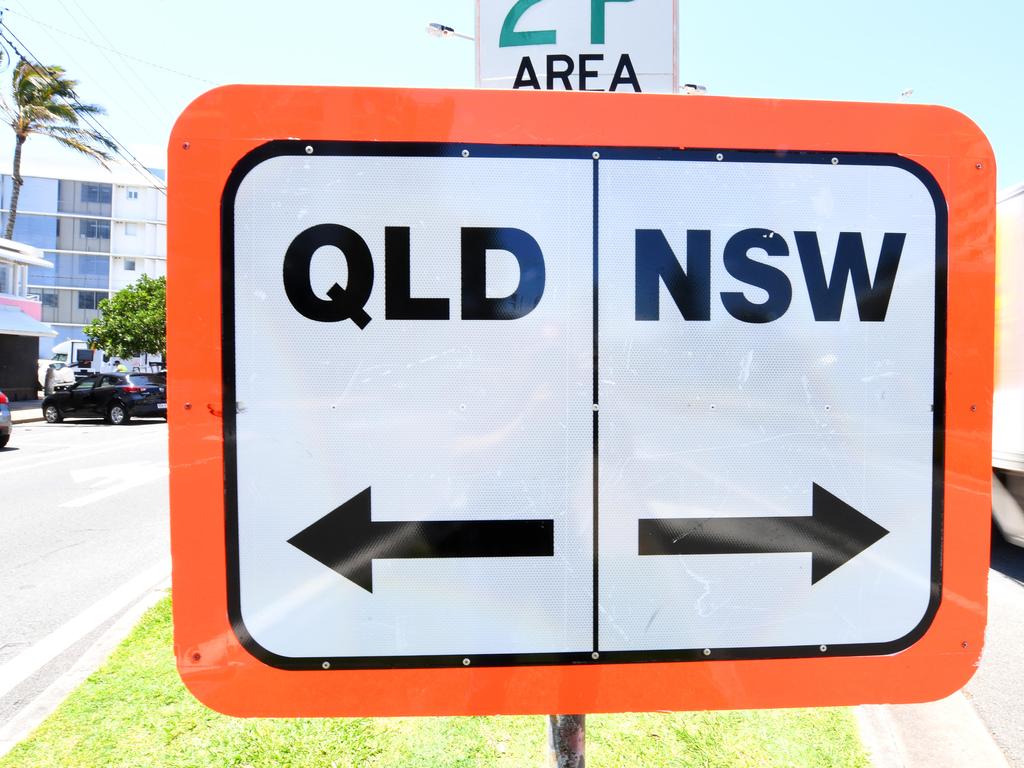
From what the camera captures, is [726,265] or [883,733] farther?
[883,733]

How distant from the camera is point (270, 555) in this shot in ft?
3.59

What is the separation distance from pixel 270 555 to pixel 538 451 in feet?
1.51

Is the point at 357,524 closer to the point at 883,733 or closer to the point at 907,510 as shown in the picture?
the point at 907,510

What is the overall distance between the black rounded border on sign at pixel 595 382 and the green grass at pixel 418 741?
1.83 meters

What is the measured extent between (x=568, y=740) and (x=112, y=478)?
11430 millimetres

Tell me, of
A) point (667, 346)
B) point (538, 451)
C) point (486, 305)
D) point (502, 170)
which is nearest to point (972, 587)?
point (667, 346)

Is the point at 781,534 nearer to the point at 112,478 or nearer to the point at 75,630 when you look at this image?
the point at 75,630

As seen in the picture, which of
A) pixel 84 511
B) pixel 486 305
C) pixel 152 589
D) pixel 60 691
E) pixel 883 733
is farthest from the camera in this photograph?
pixel 84 511

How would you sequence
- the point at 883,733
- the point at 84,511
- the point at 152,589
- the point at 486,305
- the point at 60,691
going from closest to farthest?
the point at 486,305
the point at 883,733
the point at 60,691
the point at 152,589
the point at 84,511

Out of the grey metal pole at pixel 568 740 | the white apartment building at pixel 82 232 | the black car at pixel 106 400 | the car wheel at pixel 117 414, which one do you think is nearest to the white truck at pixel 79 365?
the black car at pixel 106 400

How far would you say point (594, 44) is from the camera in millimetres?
2178

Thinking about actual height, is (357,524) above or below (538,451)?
below

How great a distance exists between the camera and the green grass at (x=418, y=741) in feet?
8.89

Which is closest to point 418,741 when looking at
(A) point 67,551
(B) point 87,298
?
(A) point 67,551
